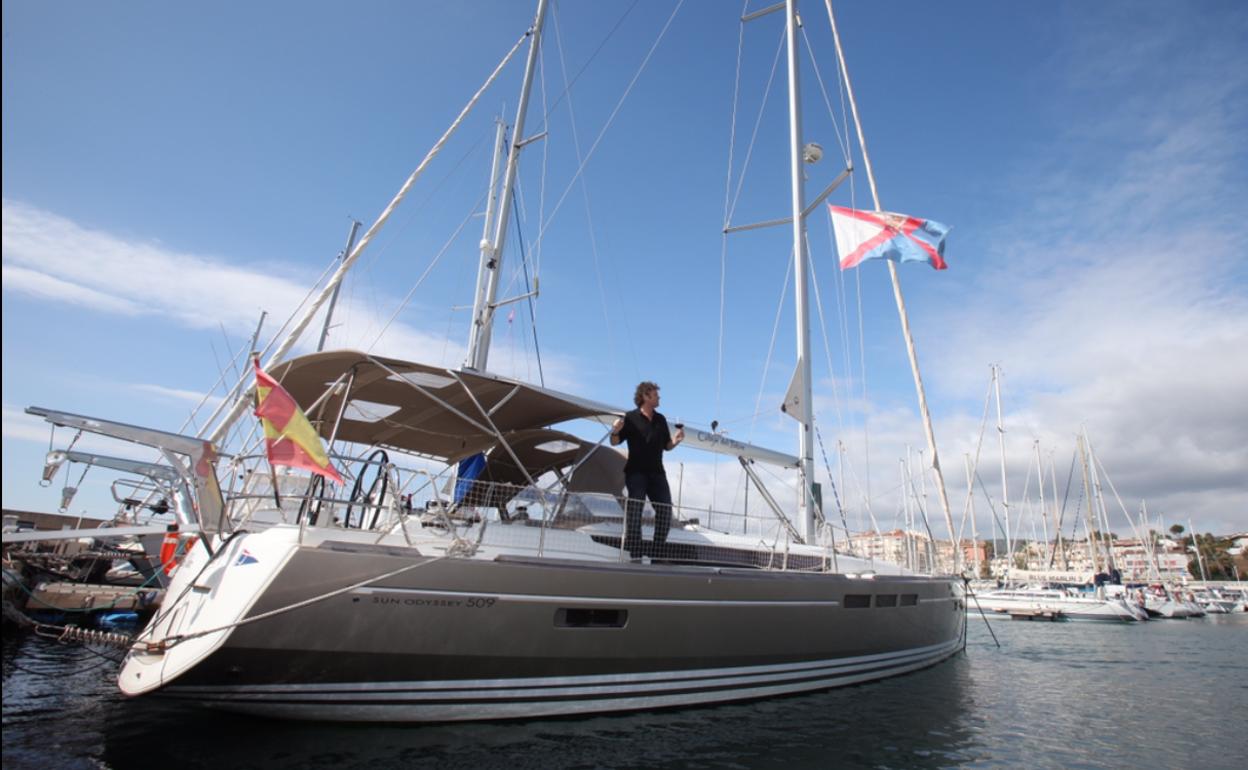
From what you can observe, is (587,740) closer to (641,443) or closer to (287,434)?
(641,443)

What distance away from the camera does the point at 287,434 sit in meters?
4.81

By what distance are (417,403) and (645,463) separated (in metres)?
3.02

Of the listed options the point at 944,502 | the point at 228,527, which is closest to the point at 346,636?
the point at 228,527

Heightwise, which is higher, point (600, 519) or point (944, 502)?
point (944, 502)

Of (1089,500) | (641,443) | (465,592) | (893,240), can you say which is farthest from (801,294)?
(1089,500)

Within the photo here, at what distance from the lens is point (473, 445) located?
31.1ft

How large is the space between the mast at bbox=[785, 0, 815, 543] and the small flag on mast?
94 centimetres

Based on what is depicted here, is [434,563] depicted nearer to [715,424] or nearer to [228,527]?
[228,527]

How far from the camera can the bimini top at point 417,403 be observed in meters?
6.66

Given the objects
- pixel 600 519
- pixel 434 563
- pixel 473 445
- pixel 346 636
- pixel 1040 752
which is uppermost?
pixel 473 445

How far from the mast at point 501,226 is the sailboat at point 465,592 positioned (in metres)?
2.35

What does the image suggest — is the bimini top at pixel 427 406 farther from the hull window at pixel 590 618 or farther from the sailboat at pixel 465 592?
the hull window at pixel 590 618

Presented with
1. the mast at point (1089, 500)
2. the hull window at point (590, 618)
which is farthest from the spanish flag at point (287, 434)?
the mast at point (1089, 500)

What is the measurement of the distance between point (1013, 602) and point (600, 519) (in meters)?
37.8
